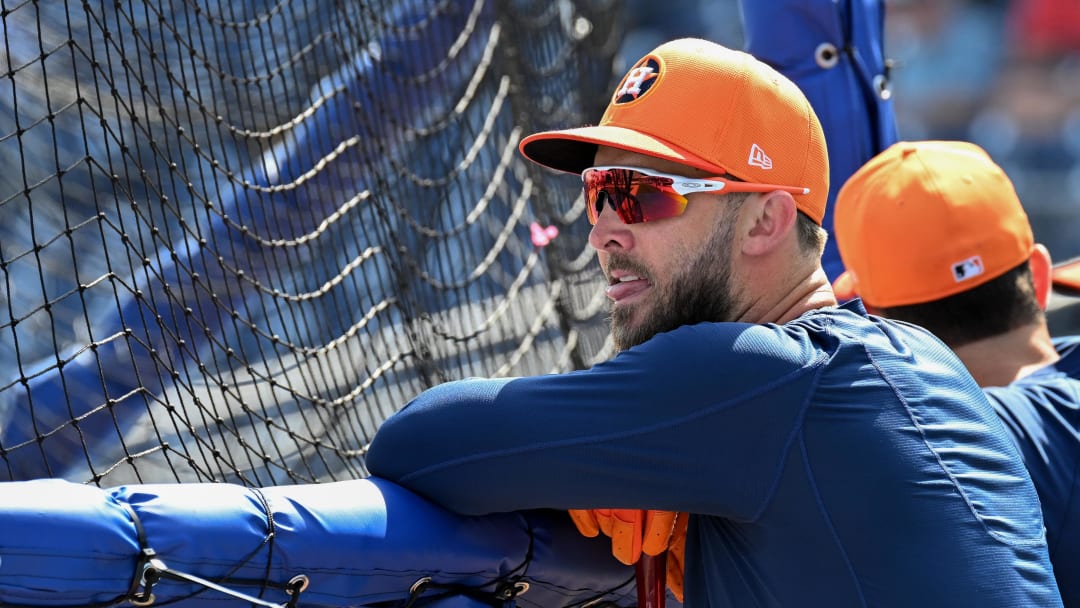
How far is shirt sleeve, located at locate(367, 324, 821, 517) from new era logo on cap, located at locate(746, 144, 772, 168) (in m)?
0.32

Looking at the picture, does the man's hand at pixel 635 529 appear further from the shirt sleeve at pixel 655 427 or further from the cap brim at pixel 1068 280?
Answer: the cap brim at pixel 1068 280

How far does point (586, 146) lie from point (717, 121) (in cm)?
28

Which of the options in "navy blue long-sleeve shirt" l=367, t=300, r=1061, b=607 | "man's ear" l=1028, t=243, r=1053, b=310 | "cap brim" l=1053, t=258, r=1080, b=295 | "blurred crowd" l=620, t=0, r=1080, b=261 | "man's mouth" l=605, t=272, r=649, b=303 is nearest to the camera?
"navy blue long-sleeve shirt" l=367, t=300, r=1061, b=607

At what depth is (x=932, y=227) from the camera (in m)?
2.55

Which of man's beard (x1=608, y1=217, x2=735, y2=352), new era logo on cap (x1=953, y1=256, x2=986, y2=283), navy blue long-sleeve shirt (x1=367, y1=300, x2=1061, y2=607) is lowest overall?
new era logo on cap (x1=953, y1=256, x2=986, y2=283)

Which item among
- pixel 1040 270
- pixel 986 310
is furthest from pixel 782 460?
pixel 1040 270

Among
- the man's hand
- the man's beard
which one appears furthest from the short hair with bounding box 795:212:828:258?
the man's hand

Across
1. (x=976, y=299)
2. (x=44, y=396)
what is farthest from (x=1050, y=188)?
(x=44, y=396)

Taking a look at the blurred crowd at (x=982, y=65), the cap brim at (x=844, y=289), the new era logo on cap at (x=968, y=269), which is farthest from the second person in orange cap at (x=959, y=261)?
the blurred crowd at (x=982, y=65)

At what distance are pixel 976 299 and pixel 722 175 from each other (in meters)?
0.94

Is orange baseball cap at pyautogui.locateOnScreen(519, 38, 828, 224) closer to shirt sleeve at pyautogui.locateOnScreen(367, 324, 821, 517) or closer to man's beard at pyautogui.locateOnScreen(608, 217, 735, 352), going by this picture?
man's beard at pyautogui.locateOnScreen(608, 217, 735, 352)

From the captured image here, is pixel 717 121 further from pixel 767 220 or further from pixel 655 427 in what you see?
pixel 655 427

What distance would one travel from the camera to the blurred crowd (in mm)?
8016

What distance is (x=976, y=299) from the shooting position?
2.52 meters
